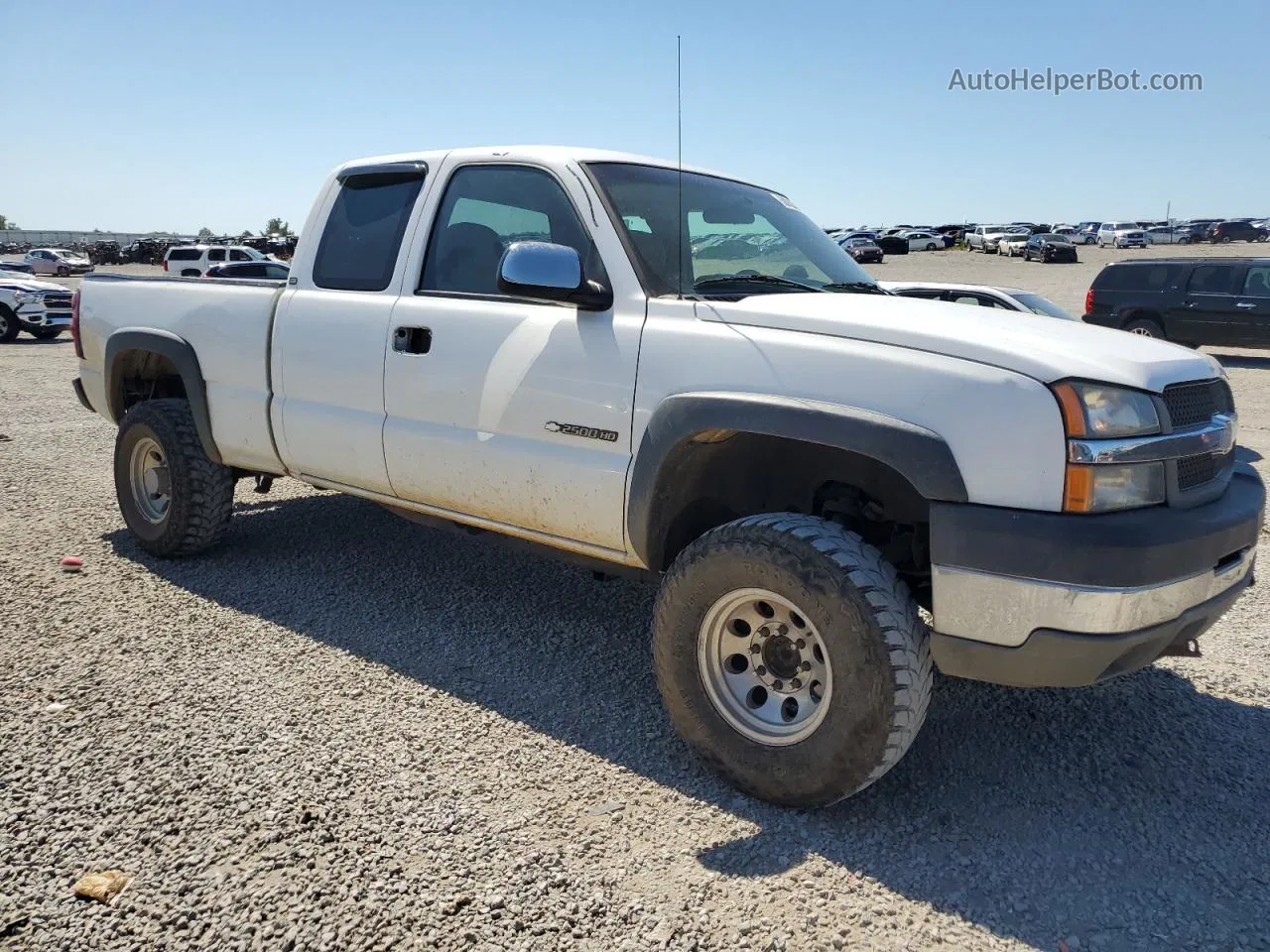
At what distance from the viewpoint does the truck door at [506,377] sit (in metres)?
3.33

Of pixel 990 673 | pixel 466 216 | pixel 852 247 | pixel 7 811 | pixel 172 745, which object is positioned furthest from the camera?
pixel 852 247

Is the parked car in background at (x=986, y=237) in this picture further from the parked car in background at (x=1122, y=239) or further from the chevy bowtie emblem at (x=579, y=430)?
the chevy bowtie emblem at (x=579, y=430)

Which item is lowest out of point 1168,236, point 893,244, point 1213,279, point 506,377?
point 506,377

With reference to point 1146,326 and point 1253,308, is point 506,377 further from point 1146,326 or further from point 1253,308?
point 1253,308

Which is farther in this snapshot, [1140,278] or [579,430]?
[1140,278]

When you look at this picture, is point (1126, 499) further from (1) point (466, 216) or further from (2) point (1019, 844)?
(1) point (466, 216)

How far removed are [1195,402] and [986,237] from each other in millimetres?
55970

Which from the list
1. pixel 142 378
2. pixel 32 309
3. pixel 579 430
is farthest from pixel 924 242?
pixel 579 430

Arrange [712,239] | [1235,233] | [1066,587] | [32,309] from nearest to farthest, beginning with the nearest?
[1066,587] → [712,239] → [32,309] → [1235,233]

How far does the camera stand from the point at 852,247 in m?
43.4

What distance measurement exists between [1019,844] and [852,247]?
42992mm

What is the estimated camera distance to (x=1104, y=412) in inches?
101

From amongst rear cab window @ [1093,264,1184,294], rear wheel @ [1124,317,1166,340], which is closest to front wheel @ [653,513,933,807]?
rear wheel @ [1124,317,1166,340]

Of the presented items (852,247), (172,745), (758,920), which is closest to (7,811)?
(172,745)
